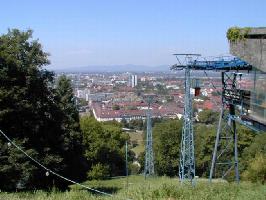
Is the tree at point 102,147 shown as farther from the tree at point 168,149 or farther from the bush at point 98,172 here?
the tree at point 168,149

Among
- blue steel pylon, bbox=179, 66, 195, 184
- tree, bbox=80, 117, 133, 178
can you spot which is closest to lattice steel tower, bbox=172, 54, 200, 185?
blue steel pylon, bbox=179, 66, 195, 184

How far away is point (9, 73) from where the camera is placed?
19.5 m

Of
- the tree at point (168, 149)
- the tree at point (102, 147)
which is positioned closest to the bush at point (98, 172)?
the tree at point (102, 147)

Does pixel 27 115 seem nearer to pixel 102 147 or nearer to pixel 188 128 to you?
pixel 188 128

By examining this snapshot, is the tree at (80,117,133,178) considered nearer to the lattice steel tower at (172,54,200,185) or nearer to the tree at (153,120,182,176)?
the tree at (153,120,182,176)

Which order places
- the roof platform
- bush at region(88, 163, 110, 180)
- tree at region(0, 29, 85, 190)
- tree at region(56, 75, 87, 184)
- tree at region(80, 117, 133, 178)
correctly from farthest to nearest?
1. tree at region(80, 117, 133, 178)
2. bush at region(88, 163, 110, 180)
3. tree at region(56, 75, 87, 184)
4. tree at region(0, 29, 85, 190)
5. the roof platform

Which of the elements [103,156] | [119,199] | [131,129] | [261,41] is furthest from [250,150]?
[131,129]

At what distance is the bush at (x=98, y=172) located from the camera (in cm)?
4981

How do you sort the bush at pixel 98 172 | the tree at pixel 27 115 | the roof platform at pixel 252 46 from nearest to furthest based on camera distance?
the roof platform at pixel 252 46
the tree at pixel 27 115
the bush at pixel 98 172

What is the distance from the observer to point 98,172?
167 feet

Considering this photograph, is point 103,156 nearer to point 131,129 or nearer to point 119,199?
point 119,199

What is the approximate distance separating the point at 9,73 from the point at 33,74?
1.07 meters

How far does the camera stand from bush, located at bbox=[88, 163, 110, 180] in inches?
1961

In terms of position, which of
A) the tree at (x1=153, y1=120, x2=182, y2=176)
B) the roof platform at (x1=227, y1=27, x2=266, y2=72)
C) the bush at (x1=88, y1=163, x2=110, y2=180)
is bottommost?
the bush at (x1=88, y1=163, x2=110, y2=180)
